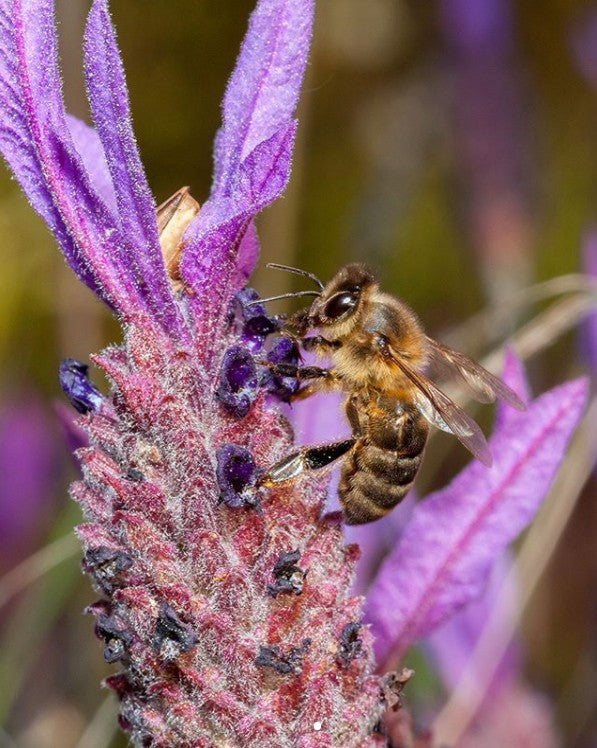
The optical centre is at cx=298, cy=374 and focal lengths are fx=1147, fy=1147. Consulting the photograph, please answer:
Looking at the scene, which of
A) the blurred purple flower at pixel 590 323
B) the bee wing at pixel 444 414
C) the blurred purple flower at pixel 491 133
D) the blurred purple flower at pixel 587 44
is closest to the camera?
the bee wing at pixel 444 414

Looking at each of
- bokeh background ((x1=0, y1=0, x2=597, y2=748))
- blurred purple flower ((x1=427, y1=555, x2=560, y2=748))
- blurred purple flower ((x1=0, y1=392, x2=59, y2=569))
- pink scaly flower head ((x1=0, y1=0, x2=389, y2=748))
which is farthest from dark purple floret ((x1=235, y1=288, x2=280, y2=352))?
blurred purple flower ((x1=0, y1=392, x2=59, y2=569))

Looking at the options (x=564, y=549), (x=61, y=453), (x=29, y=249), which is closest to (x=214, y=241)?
(x=61, y=453)

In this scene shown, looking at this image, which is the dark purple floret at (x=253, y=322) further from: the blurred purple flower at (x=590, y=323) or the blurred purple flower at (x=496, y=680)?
the blurred purple flower at (x=590, y=323)

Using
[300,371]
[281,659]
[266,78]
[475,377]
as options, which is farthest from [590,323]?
[281,659]

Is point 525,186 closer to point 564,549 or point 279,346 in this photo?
point 564,549

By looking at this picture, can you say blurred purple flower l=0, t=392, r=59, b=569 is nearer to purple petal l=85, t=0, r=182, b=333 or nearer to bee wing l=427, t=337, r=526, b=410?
bee wing l=427, t=337, r=526, b=410

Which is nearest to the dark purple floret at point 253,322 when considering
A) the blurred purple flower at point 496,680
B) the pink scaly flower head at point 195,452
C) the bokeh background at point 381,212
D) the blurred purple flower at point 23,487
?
the pink scaly flower head at point 195,452
